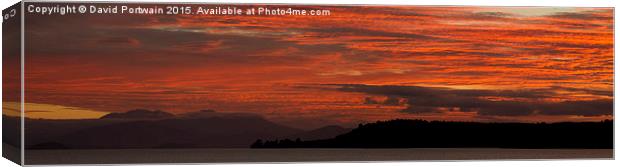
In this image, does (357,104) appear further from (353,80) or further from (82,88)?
(82,88)

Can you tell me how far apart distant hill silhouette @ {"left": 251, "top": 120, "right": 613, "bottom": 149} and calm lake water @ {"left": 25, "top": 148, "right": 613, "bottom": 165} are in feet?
0.30

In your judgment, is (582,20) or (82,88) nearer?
(82,88)

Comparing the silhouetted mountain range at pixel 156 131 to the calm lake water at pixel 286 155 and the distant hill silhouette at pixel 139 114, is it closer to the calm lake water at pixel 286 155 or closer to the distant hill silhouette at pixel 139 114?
the distant hill silhouette at pixel 139 114

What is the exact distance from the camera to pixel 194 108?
26.7m

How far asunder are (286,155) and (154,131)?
228cm

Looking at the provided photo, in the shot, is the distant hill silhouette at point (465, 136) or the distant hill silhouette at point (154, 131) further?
the distant hill silhouette at point (465, 136)

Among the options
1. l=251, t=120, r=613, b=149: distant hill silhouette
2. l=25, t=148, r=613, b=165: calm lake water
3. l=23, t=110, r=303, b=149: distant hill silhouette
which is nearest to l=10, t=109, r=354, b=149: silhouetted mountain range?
l=23, t=110, r=303, b=149: distant hill silhouette

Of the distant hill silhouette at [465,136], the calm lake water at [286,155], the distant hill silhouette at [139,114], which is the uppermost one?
the distant hill silhouette at [139,114]

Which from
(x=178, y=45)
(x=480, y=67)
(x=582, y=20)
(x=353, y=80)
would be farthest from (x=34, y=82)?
(x=582, y=20)

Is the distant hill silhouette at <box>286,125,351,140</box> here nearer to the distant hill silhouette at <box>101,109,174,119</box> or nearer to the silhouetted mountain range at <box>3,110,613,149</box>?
the silhouetted mountain range at <box>3,110,613,149</box>

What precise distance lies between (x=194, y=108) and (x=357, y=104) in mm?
2784

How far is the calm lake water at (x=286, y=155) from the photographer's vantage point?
26562 millimetres

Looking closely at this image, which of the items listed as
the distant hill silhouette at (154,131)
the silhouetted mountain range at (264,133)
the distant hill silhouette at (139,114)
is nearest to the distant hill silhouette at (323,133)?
the silhouetted mountain range at (264,133)

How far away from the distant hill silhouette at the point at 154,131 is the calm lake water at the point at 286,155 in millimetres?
111
